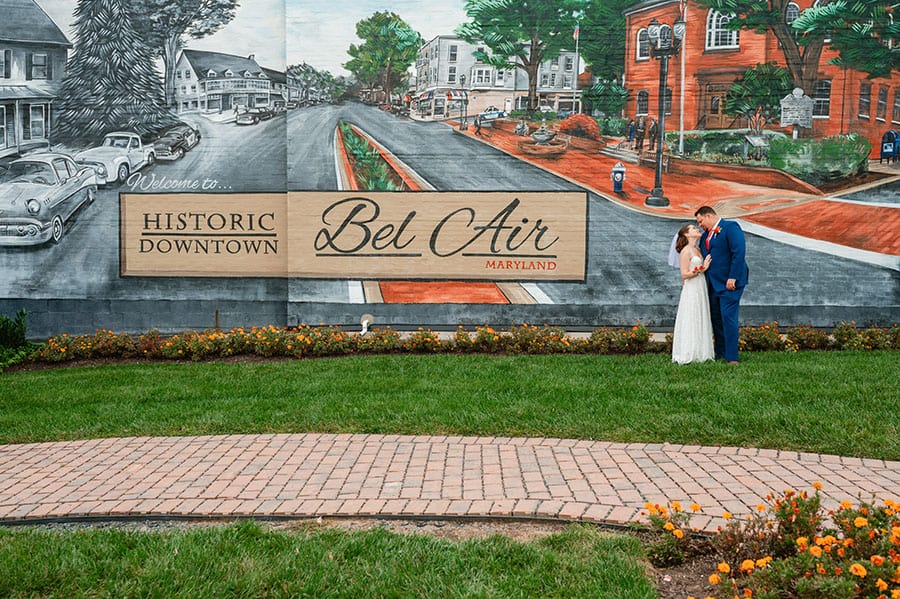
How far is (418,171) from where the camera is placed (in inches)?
569

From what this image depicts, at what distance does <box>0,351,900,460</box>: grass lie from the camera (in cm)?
754

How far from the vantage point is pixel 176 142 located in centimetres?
1490

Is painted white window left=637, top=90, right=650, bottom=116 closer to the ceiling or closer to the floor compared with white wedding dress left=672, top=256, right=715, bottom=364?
closer to the ceiling

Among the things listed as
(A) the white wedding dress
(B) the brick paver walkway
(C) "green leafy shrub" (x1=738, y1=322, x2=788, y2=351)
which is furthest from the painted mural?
(B) the brick paver walkway

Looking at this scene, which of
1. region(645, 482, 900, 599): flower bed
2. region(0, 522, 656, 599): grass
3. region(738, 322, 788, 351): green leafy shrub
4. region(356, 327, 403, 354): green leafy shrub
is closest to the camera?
A: region(645, 482, 900, 599): flower bed

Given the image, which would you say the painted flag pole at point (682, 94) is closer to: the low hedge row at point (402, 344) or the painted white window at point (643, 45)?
the painted white window at point (643, 45)

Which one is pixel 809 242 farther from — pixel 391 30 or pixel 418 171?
pixel 391 30

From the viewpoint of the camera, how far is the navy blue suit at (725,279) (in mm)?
10523

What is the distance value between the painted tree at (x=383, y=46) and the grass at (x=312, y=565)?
1021 centimetres

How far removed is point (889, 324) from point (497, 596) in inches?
456

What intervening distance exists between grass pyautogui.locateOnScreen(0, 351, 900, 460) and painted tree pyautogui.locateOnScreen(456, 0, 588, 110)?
5407 mm

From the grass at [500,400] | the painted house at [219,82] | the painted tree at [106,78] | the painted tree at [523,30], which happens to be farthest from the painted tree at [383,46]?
the grass at [500,400]

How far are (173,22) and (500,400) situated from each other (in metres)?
9.62

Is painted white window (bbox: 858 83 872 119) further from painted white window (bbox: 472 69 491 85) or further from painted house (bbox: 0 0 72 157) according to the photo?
painted house (bbox: 0 0 72 157)
